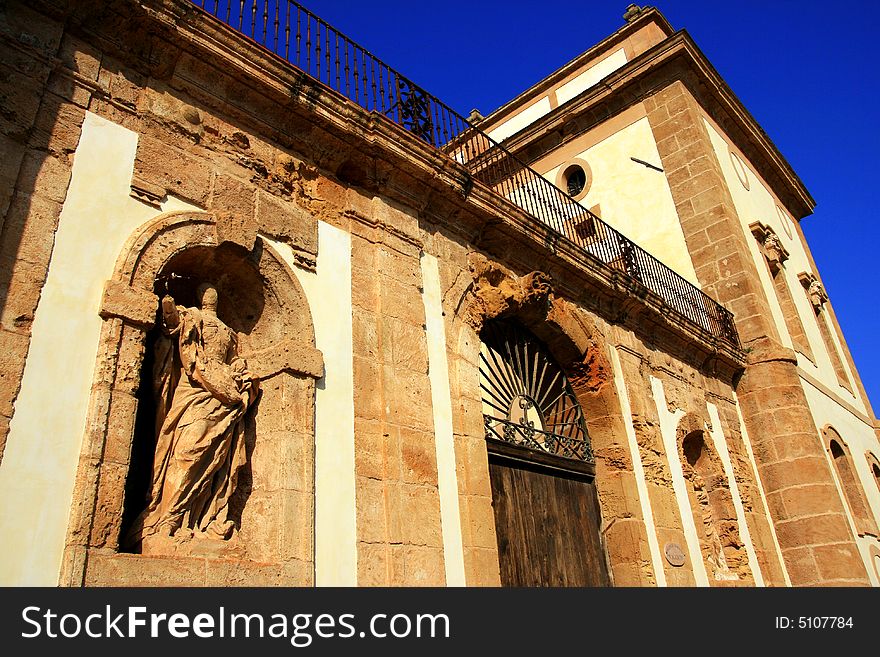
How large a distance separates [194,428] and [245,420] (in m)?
0.49

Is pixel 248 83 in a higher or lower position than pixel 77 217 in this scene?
higher

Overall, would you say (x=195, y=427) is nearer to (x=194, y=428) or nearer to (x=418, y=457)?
(x=194, y=428)

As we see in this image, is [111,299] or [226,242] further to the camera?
[226,242]

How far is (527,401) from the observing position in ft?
22.4

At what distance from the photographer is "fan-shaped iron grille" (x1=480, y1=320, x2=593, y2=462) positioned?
6426 mm

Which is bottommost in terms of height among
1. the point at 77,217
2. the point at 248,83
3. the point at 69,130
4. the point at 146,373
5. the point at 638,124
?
the point at 146,373

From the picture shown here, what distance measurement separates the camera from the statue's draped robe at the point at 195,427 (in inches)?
142

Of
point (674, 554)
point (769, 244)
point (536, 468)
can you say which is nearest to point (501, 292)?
point (536, 468)

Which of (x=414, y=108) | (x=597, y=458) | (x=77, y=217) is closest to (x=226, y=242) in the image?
(x=77, y=217)

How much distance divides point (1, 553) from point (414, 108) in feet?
15.3

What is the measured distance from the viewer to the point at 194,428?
3740 millimetres

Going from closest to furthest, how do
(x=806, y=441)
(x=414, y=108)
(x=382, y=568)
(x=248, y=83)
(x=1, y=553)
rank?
(x=1, y=553) < (x=382, y=568) < (x=248, y=83) < (x=414, y=108) < (x=806, y=441)

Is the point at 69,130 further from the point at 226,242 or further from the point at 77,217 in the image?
the point at 226,242

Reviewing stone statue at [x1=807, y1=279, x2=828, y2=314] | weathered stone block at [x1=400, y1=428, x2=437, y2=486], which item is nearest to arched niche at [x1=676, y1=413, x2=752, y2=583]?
weathered stone block at [x1=400, y1=428, x2=437, y2=486]
